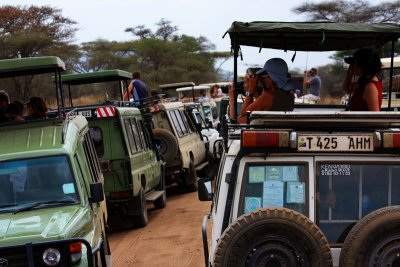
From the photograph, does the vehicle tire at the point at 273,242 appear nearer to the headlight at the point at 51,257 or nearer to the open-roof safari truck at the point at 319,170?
the open-roof safari truck at the point at 319,170

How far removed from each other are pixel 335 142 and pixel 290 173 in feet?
1.17

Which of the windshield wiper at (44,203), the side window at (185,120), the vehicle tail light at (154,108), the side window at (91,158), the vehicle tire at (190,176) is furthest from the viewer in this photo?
the side window at (185,120)

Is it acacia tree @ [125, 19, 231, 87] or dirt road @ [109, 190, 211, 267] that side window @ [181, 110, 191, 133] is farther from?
acacia tree @ [125, 19, 231, 87]

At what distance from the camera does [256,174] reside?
14.9 feet

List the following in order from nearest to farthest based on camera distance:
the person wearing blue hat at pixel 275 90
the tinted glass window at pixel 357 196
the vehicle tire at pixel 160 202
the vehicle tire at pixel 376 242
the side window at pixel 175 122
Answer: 1. the vehicle tire at pixel 376 242
2. the tinted glass window at pixel 357 196
3. the person wearing blue hat at pixel 275 90
4. the vehicle tire at pixel 160 202
5. the side window at pixel 175 122

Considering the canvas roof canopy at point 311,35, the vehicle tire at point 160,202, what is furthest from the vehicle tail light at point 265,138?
the vehicle tire at point 160,202

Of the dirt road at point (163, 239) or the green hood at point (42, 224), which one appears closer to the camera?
the green hood at point (42, 224)

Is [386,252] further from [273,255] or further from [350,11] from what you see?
[350,11]

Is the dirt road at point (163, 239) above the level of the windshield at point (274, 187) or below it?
below

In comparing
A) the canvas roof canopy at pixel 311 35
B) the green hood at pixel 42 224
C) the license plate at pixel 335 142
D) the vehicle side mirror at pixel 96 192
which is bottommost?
the green hood at pixel 42 224

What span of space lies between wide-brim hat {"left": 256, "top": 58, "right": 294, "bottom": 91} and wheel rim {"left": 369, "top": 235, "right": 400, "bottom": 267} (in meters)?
2.85

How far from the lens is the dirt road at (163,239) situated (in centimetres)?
877

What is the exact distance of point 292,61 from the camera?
25.6ft

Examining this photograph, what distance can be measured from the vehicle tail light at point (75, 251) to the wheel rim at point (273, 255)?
202 cm
